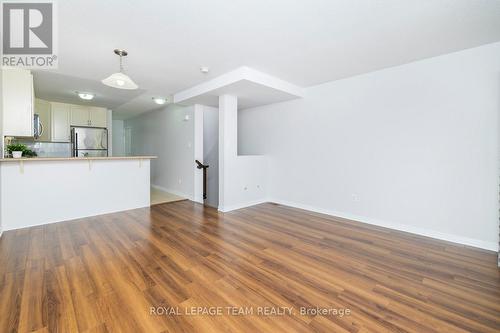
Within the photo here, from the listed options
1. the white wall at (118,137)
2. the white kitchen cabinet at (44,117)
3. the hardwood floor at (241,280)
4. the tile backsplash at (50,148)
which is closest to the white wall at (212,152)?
the hardwood floor at (241,280)

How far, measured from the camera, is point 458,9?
201 cm

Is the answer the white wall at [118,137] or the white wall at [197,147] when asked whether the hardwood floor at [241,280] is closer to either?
the white wall at [197,147]

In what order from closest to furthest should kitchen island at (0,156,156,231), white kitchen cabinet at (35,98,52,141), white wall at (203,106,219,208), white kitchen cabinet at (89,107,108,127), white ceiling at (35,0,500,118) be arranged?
white ceiling at (35,0,500,118), kitchen island at (0,156,156,231), white kitchen cabinet at (35,98,52,141), white wall at (203,106,219,208), white kitchen cabinet at (89,107,108,127)

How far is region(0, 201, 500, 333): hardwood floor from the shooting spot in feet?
4.94

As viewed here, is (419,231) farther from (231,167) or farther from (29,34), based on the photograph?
(29,34)

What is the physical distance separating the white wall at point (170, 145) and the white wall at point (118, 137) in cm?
122

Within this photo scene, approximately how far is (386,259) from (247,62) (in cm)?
310

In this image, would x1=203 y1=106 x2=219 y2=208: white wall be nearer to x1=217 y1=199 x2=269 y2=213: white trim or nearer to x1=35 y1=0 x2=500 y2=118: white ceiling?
x1=217 y1=199 x2=269 y2=213: white trim

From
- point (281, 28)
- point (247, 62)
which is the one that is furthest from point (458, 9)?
point (247, 62)

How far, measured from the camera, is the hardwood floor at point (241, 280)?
1507 mm

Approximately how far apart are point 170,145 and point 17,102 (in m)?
3.14

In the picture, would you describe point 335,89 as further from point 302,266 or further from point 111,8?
point 111,8

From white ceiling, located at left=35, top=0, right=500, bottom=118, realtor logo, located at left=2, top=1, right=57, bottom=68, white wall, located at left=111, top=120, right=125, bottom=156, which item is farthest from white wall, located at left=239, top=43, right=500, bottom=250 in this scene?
white wall, located at left=111, top=120, right=125, bottom=156

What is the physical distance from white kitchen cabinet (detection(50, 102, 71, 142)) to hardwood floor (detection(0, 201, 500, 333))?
320 centimetres
